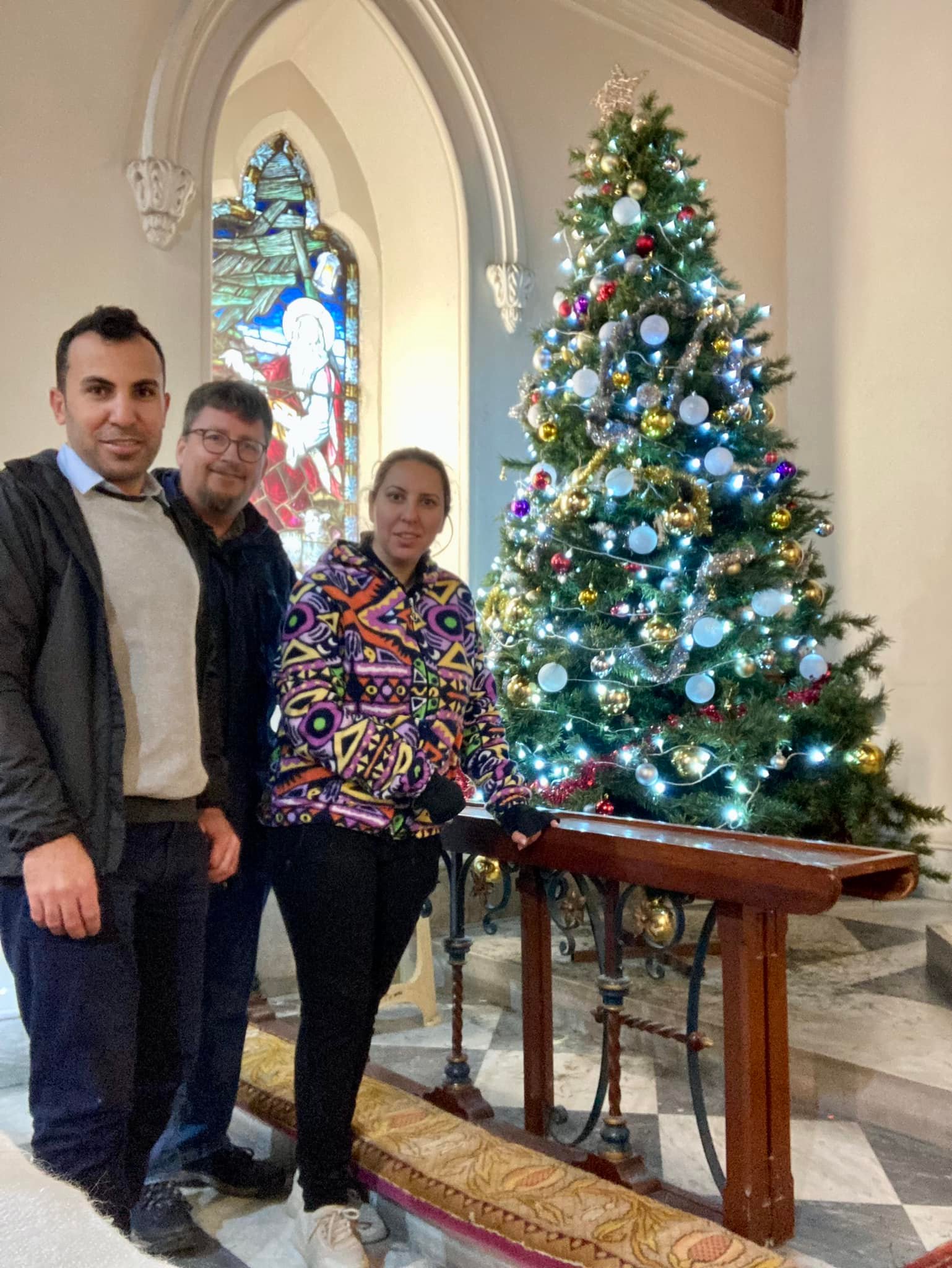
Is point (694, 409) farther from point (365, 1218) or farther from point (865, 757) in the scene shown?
point (365, 1218)

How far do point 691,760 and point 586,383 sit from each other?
1336 mm

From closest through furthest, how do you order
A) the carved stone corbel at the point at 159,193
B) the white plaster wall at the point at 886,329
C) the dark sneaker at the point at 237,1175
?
1. the dark sneaker at the point at 237,1175
2. the carved stone corbel at the point at 159,193
3. the white plaster wall at the point at 886,329

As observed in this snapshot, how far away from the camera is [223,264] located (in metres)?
5.10

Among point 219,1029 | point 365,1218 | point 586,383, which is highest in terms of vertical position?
point 586,383

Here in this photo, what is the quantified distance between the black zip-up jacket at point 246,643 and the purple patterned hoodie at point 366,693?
11cm

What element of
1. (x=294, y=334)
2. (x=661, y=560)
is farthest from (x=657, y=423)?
(x=294, y=334)

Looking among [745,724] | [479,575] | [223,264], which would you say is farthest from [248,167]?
[745,724]

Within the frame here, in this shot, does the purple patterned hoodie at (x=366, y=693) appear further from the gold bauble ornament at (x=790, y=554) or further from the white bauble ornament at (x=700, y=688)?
the gold bauble ornament at (x=790, y=554)

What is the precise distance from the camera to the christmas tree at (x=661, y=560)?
348 centimetres

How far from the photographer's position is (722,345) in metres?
3.64

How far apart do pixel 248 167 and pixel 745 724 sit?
3.77 meters

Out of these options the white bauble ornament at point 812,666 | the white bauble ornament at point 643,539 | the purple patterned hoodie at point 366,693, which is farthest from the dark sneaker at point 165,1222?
the white bauble ornament at point 812,666

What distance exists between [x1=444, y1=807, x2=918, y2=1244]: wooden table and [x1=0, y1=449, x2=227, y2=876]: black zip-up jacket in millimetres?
868

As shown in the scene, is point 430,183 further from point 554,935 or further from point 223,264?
point 554,935
